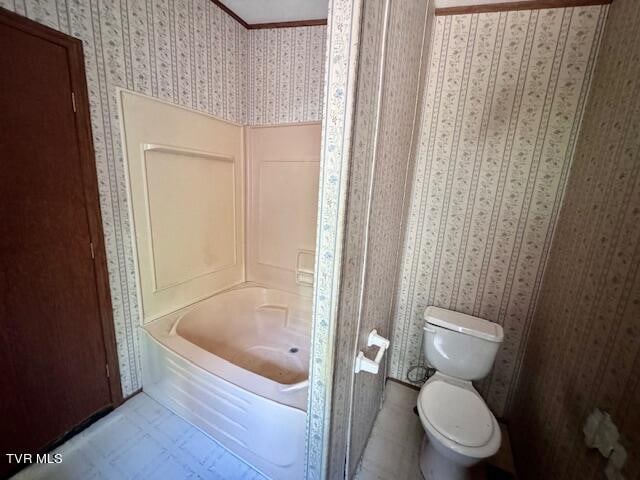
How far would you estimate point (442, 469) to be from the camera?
1277 millimetres

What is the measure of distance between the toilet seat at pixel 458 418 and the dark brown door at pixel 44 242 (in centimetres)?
186

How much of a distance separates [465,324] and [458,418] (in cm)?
49

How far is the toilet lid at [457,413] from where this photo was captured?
115 centimetres

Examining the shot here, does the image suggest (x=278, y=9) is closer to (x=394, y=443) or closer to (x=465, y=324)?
(x=465, y=324)

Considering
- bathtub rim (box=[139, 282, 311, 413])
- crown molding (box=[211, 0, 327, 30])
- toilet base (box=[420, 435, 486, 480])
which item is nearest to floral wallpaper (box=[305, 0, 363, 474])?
bathtub rim (box=[139, 282, 311, 413])

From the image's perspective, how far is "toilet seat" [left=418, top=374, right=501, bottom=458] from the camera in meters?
1.11

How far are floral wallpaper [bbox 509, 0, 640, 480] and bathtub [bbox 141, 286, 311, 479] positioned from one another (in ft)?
3.50

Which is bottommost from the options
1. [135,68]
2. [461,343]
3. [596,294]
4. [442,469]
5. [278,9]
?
[442,469]

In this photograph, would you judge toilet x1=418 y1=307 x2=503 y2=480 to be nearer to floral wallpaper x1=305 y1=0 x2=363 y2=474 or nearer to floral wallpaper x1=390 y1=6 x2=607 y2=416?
floral wallpaper x1=390 y1=6 x2=607 y2=416

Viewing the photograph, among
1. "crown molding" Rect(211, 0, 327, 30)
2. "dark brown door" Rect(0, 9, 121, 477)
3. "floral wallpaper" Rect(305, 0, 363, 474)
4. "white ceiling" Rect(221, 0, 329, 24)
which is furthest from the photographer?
"crown molding" Rect(211, 0, 327, 30)

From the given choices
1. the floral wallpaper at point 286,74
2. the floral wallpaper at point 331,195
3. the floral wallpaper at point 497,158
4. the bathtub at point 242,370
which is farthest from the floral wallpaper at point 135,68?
the floral wallpaper at point 331,195

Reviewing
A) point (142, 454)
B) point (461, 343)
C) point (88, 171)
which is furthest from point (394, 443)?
point (88, 171)

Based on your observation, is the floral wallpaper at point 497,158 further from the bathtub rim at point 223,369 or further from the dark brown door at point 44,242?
the dark brown door at point 44,242

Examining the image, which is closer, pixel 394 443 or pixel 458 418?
pixel 458 418
